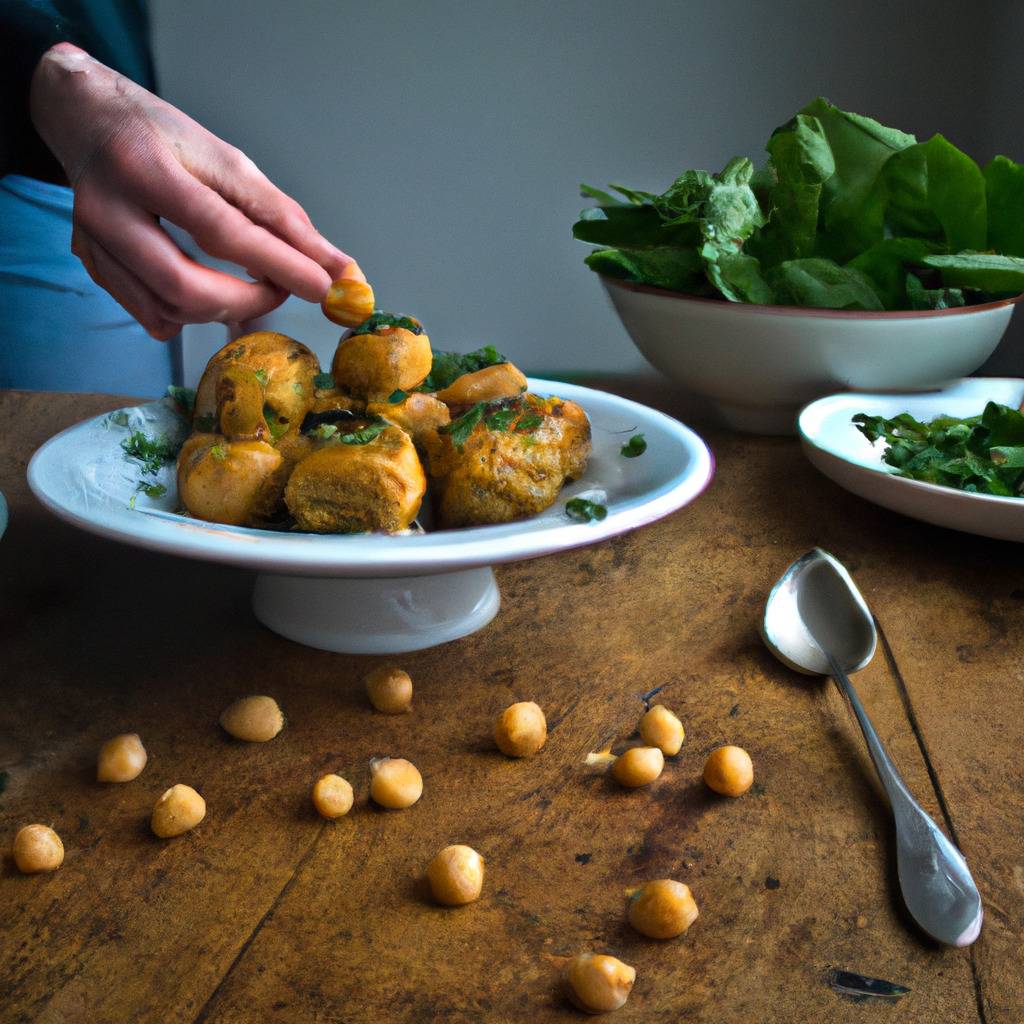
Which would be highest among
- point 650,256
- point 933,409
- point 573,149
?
point 650,256

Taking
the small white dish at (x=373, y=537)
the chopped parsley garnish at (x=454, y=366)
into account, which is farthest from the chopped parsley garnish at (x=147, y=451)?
the chopped parsley garnish at (x=454, y=366)

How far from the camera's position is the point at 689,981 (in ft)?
1.58

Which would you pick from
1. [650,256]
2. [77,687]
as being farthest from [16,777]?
[650,256]

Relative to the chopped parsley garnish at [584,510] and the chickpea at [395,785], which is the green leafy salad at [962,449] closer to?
the chopped parsley garnish at [584,510]

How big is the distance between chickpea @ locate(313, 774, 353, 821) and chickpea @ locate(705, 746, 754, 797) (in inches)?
7.9

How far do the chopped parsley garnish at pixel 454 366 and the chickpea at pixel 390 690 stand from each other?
0.28 m

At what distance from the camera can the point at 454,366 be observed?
0.89 meters

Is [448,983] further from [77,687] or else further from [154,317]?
[154,317]

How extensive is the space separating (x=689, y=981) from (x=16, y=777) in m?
0.38

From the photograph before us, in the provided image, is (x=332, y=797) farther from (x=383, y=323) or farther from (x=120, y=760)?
(x=383, y=323)

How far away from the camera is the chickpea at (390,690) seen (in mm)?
676

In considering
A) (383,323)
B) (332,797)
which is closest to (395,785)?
(332,797)

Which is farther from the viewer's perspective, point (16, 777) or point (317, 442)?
point (317, 442)

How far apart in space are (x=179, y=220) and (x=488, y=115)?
300cm
